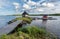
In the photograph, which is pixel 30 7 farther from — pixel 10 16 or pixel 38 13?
pixel 10 16

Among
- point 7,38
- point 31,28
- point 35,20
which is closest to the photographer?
point 7,38

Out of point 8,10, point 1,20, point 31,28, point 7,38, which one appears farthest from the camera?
point 8,10

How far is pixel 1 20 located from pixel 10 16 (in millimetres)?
378

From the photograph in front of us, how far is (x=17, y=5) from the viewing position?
552cm

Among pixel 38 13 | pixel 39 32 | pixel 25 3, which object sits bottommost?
pixel 39 32

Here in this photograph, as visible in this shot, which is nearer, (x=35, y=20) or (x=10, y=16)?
(x=10, y=16)

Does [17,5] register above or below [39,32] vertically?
above

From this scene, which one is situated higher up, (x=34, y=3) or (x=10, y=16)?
(x=34, y=3)

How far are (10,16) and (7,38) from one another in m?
2.44

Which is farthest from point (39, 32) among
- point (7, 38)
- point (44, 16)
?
point (44, 16)

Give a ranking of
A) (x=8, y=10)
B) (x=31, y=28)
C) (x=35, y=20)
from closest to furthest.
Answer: (x=31, y=28), (x=8, y=10), (x=35, y=20)

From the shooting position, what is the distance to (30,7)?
5.56 metres

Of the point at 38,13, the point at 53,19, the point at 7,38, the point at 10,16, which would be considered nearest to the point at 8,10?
the point at 10,16

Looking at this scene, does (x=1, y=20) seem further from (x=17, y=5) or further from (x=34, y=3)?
(x=34, y=3)
